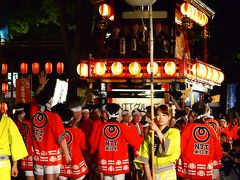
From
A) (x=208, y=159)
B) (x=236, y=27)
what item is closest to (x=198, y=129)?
(x=208, y=159)

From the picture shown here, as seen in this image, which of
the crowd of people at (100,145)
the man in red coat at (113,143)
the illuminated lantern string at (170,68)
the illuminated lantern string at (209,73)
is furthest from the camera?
the illuminated lantern string at (209,73)

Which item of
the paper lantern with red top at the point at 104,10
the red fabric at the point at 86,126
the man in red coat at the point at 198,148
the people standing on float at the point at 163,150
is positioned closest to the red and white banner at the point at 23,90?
the paper lantern with red top at the point at 104,10

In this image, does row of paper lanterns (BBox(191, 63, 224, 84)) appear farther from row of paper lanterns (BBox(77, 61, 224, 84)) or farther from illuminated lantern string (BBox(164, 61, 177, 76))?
illuminated lantern string (BBox(164, 61, 177, 76))

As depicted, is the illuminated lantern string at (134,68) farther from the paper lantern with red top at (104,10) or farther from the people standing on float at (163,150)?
the people standing on float at (163,150)

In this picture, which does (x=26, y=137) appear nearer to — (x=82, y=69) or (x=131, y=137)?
(x=131, y=137)

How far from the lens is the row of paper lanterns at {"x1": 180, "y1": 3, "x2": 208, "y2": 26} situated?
2253 cm

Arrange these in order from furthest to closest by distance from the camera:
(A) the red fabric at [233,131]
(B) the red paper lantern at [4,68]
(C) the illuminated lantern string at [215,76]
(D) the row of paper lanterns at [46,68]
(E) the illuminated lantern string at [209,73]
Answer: (D) the row of paper lanterns at [46,68] < (B) the red paper lantern at [4,68] < (C) the illuminated lantern string at [215,76] < (E) the illuminated lantern string at [209,73] < (A) the red fabric at [233,131]

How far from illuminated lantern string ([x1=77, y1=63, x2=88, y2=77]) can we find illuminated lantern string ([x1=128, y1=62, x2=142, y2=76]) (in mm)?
1632

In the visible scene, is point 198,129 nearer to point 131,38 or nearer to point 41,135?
point 41,135

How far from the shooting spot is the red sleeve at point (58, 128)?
36.6 ft

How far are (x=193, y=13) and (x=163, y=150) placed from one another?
51.6 feet

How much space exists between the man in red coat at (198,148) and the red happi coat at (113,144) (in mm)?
1529

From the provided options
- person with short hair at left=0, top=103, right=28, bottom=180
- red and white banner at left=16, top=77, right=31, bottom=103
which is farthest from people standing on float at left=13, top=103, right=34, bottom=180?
red and white banner at left=16, top=77, right=31, bottom=103

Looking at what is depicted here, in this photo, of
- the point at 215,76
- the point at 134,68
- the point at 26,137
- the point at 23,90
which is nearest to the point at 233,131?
the point at 215,76
